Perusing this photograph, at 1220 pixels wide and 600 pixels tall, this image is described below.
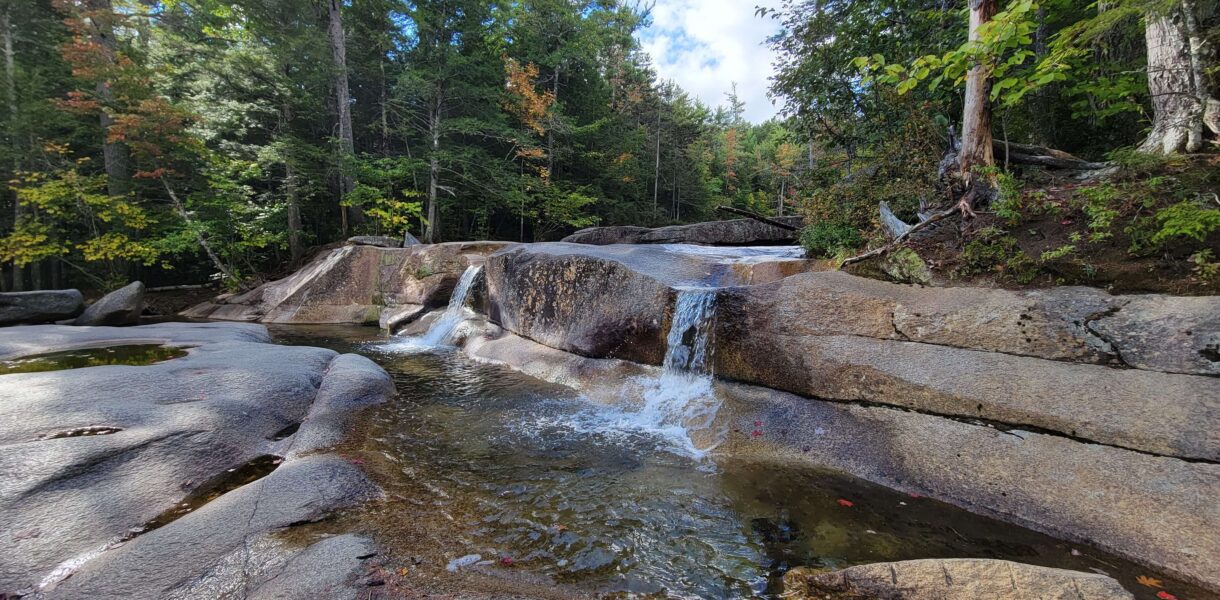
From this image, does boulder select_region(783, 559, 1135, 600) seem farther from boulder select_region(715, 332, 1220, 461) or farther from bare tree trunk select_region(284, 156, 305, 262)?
bare tree trunk select_region(284, 156, 305, 262)

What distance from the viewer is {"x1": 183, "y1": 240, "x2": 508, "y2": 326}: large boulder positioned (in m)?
12.3

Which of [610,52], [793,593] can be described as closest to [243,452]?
[793,593]

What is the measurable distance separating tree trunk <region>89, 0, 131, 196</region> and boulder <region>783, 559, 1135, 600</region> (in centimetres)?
2022

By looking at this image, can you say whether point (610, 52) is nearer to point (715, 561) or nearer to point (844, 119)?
point (844, 119)

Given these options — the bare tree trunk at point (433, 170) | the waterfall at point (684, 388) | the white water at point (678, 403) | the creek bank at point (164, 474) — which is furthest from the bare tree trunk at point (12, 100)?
the waterfall at point (684, 388)

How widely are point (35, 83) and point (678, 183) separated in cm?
2711

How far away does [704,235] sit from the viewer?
16.9 metres

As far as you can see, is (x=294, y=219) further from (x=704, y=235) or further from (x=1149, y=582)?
(x=1149, y=582)

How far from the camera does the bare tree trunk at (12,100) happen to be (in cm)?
1350

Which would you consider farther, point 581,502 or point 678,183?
point 678,183

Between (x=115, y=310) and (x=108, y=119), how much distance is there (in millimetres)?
8995

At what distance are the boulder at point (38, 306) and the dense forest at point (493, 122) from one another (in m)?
4.36

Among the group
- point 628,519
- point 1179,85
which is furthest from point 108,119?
point 1179,85

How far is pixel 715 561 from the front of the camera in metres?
3.08
